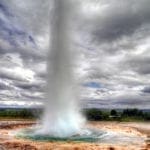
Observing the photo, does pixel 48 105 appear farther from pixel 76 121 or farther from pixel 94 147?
pixel 94 147

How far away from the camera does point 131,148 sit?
2080 cm

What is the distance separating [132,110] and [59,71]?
155ft

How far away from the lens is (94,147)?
810 inches

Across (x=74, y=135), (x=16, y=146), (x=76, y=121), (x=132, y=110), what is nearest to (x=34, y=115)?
(x=132, y=110)

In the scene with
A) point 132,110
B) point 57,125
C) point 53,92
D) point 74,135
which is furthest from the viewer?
point 132,110

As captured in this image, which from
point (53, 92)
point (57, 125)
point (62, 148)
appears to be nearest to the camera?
point (62, 148)

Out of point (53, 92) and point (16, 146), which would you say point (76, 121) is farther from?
point (16, 146)

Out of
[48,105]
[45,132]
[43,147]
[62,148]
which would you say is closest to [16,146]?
[43,147]

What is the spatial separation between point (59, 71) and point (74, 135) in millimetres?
8300

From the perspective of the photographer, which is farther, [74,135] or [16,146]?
[74,135]

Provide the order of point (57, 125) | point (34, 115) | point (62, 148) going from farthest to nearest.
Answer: point (34, 115) < point (57, 125) < point (62, 148)

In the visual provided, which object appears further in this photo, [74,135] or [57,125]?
[57,125]

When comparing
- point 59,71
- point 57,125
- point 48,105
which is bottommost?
point 57,125

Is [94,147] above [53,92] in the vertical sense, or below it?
below
